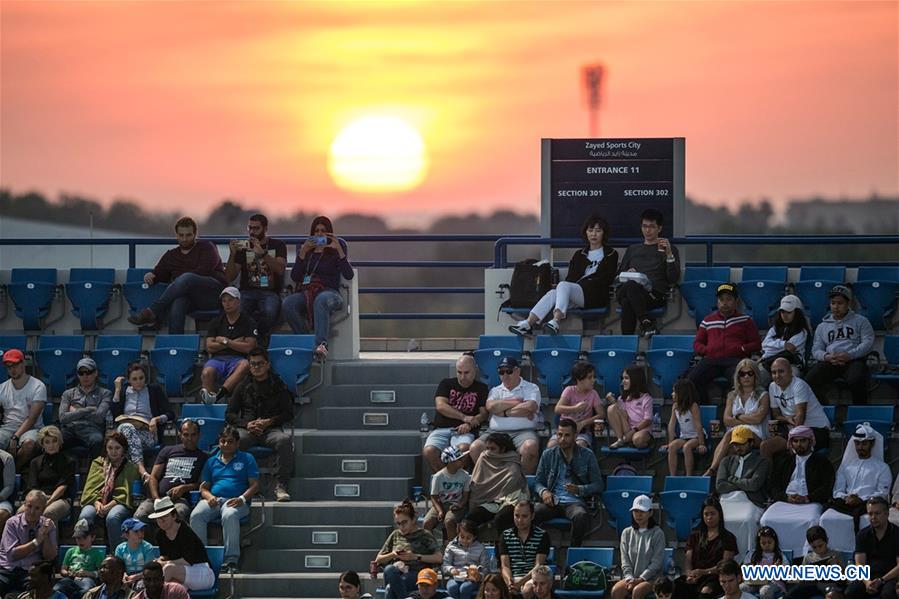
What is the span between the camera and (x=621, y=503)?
54.5 ft

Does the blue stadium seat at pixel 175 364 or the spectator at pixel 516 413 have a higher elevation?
the blue stadium seat at pixel 175 364

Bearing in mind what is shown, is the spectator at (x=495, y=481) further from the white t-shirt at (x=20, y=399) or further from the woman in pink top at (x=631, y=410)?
the white t-shirt at (x=20, y=399)

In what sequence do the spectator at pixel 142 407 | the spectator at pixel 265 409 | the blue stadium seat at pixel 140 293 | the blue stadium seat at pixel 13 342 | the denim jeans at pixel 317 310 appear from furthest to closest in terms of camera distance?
the blue stadium seat at pixel 140 293 < the blue stadium seat at pixel 13 342 < the denim jeans at pixel 317 310 < the spectator at pixel 142 407 < the spectator at pixel 265 409

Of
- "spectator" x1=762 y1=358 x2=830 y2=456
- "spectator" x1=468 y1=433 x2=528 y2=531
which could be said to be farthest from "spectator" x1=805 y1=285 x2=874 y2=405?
"spectator" x1=468 y1=433 x2=528 y2=531

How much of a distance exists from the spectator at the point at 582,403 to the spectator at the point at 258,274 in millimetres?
3669

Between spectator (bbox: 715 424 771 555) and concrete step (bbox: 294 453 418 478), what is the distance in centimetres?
327

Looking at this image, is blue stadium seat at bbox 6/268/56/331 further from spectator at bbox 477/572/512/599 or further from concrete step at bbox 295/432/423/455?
spectator at bbox 477/572/512/599

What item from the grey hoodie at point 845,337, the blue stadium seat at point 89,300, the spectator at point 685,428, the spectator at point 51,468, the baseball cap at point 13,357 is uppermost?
the blue stadium seat at point 89,300

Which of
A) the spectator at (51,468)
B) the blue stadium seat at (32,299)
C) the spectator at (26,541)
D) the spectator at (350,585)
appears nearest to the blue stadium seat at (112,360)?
the blue stadium seat at (32,299)

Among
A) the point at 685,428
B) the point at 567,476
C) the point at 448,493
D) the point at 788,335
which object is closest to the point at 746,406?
the point at 685,428

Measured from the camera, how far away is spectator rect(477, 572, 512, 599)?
15.2 m

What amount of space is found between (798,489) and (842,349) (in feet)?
6.86

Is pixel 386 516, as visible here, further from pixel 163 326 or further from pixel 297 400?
pixel 163 326

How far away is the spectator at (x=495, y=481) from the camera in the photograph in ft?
54.2
